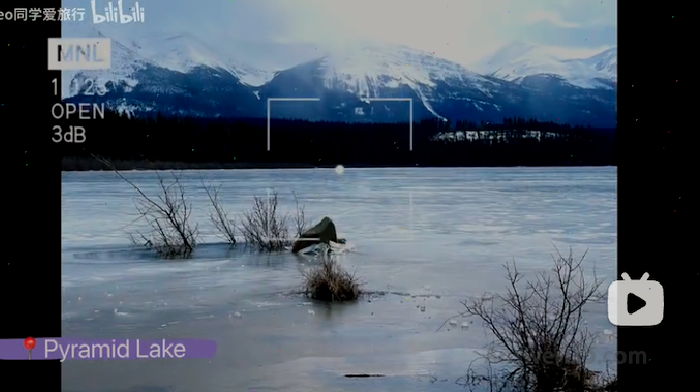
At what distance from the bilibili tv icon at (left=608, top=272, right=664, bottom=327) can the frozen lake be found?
143 cm

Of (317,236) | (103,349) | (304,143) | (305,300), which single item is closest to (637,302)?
(103,349)

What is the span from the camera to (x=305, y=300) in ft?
24.7

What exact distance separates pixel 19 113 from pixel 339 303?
400cm

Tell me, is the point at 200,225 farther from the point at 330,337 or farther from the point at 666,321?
the point at 666,321

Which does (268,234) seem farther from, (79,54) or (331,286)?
(79,54)

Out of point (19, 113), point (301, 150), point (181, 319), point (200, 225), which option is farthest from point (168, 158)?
point (19, 113)

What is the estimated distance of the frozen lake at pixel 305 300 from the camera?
505cm

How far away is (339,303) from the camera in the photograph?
23.6 ft

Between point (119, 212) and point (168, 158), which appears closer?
point (119, 212)

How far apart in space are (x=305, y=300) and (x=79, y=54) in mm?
4017

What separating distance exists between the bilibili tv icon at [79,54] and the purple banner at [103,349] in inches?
50.8

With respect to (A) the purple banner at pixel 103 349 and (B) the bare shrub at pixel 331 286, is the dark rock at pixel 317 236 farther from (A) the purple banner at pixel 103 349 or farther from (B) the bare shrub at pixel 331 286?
(A) the purple banner at pixel 103 349

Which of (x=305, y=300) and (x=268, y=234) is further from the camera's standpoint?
(x=268, y=234)
